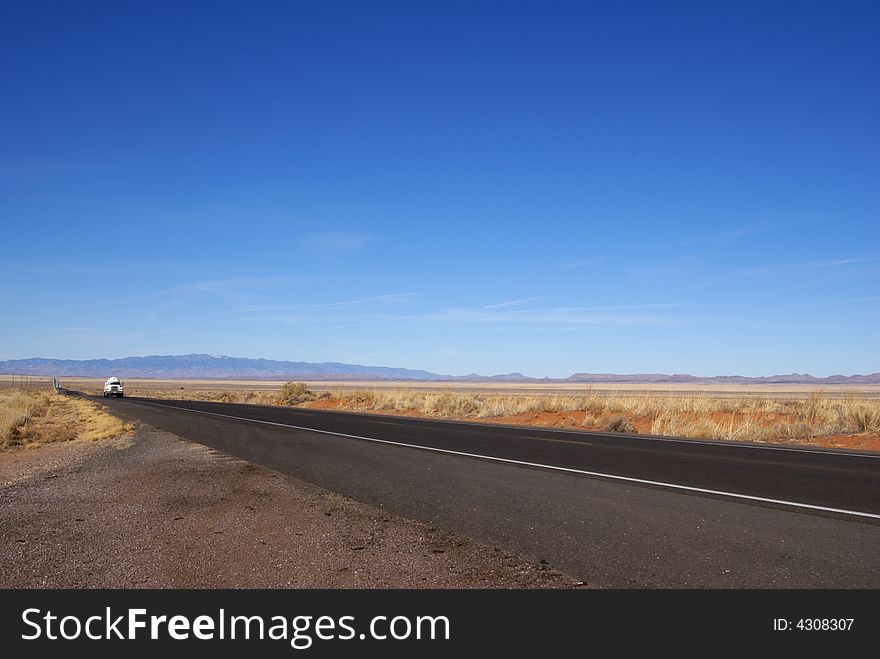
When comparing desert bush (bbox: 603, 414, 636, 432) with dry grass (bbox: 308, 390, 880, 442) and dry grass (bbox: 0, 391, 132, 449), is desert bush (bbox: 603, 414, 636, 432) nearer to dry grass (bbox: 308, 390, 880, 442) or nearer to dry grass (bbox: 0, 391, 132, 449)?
dry grass (bbox: 308, 390, 880, 442)

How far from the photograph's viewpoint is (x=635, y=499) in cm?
1023

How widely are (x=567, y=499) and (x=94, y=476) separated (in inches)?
340

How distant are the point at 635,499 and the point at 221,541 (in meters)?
5.66

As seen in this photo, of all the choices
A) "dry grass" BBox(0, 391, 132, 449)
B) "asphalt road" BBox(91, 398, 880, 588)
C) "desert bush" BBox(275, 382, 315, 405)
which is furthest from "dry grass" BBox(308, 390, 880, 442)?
"dry grass" BBox(0, 391, 132, 449)

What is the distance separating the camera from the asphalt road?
263 inches

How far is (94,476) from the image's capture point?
523 inches

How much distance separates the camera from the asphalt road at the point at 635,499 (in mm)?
6668

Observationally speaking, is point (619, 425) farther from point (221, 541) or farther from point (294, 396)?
point (294, 396)

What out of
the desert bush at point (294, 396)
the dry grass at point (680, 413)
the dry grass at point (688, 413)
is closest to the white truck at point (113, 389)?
the desert bush at point (294, 396)

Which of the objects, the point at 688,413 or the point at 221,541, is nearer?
the point at 221,541

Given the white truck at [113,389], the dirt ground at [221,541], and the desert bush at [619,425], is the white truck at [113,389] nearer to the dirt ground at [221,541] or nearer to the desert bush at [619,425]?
the desert bush at [619,425]

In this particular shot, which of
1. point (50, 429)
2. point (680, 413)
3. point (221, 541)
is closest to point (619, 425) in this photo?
point (680, 413)

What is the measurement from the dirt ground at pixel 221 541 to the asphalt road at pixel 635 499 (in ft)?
2.30

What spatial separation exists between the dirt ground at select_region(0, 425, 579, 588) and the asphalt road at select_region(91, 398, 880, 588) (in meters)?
0.70
